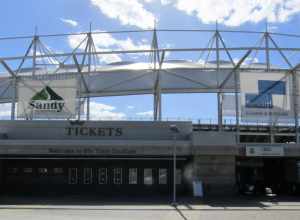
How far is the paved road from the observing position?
2109 cm

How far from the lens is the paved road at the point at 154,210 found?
21094 millimetres

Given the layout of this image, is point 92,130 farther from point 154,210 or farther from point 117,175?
point 154,210

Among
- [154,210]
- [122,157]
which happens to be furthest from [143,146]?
[154,210]

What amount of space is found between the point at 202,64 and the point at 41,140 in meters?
18.1

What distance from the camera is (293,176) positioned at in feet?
117

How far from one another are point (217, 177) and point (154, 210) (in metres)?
8.26

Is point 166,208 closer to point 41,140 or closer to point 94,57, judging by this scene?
point 41,140

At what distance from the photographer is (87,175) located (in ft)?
118

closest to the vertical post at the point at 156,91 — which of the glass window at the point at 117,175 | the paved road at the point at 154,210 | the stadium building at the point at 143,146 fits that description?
the stadium building at the point at 143,146

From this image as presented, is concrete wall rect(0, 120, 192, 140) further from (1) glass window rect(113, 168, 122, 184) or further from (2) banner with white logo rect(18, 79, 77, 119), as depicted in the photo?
(1) glass window rect(113, 168, 122, 184)

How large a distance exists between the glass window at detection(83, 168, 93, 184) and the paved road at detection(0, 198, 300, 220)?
753 centimetres

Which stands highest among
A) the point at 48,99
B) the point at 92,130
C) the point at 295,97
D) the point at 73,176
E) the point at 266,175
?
the point at 295,97

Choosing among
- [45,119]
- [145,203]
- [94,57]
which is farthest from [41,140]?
[94,57]

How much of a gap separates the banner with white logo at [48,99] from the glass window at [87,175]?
14.1 feet
